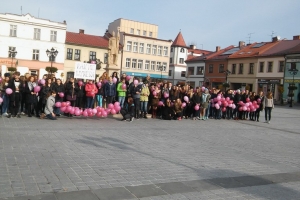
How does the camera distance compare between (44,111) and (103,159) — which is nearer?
(103,159)

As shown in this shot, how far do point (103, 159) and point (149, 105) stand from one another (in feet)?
30.1

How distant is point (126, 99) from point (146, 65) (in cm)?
5033

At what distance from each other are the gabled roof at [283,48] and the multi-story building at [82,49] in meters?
28.1

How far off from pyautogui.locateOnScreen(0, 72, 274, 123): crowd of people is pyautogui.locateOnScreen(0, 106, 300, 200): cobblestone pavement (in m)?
1.68

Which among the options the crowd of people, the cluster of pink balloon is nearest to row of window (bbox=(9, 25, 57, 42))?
the crowd of people

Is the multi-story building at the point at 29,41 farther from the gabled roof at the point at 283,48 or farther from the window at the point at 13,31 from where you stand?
the gabled roof at the point at 283,48

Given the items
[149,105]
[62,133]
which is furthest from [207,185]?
[149,105]

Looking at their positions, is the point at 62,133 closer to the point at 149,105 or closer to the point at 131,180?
the point at 131,180

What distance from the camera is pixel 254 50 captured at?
169ft

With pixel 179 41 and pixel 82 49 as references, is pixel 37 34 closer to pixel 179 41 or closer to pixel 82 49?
pixel 82 49

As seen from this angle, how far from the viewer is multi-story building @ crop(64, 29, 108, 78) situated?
5572 centimetres

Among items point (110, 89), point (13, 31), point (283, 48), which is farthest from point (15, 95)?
point (283, 48)

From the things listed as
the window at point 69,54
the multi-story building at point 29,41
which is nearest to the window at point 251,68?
the window at point 69,54

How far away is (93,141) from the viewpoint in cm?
869
